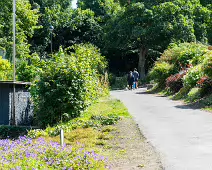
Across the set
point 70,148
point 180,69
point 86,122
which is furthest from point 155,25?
point 70,148

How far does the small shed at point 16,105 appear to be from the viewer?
19.6 meters

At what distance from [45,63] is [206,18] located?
28.8 metres

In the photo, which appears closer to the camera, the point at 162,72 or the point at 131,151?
the point at 131,151

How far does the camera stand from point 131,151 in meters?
9.08

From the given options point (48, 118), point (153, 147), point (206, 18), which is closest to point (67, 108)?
point (48, 118)

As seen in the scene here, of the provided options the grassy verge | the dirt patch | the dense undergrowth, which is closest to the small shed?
the grassy verge

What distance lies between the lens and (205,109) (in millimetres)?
15117

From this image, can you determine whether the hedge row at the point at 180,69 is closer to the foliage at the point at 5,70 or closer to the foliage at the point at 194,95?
the foliage at the point at 194,95

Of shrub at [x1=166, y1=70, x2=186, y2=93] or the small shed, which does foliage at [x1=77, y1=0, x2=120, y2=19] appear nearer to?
shrub at [x1=166, y1=70, x2=186, y2=93]

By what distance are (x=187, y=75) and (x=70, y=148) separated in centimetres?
1447

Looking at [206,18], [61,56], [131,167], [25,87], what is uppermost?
[206,18]

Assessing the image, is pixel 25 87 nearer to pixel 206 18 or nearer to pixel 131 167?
pixel 131 167

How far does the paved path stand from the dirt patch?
0.59 ft

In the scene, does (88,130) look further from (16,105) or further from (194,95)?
(16,105)
